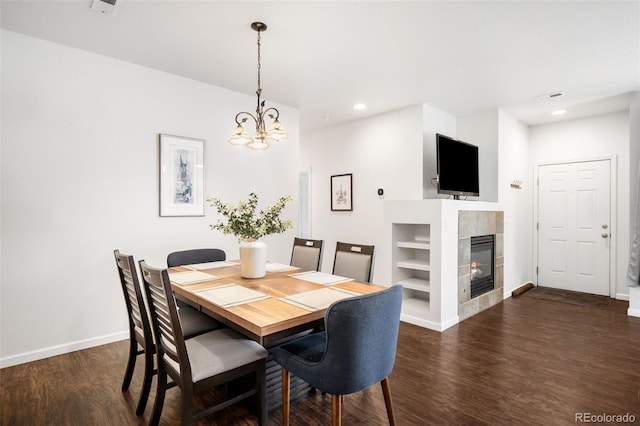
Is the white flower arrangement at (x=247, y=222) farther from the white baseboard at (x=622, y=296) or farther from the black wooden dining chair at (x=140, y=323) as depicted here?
the white baseboard at (x=622, y=296)

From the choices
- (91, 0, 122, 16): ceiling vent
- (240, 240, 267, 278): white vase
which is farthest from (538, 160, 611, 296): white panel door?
(91, 0, 122, 16): ceiling vent

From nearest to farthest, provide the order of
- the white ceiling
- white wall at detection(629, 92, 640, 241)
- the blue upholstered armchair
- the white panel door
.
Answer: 1. the blue upholstered armchair
2. the white ceiling
3. white wall at detection(629, 92, 640, 241)
4. the white panel door

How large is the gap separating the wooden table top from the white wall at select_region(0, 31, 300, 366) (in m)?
1.36

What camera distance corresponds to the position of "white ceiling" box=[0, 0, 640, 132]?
2.39 m

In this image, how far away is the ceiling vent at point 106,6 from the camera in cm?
229

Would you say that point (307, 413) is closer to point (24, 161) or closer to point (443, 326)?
point (443, 326)

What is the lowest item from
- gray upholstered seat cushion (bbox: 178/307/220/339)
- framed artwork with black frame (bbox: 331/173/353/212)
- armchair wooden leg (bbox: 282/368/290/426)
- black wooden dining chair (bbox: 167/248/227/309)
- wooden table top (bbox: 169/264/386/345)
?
armchair wooden leg (bbox: 282/368/290/426)

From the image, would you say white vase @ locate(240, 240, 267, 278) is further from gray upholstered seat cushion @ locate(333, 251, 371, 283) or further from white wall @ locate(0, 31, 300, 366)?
white wall @ locate(0, 31, 300, 366)

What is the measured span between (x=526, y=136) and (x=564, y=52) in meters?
2.90

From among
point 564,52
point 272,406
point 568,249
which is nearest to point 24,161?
point 272,406

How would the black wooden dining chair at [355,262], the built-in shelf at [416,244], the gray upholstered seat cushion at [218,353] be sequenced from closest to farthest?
the gray upholstered seat cushion at [218,353], the black wooden dining chair at [355,262], the built-in shelf at [416,244]

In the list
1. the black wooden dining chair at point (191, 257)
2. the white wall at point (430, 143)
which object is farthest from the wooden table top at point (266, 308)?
the white wall at point (430, 143)

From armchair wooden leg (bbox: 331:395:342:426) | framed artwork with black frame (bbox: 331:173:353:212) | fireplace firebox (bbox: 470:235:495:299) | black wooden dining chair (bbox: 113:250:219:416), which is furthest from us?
framed artwork with black frame (bbox: 331:173:353:212)

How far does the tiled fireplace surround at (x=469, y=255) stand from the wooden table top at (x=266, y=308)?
2.09 m
